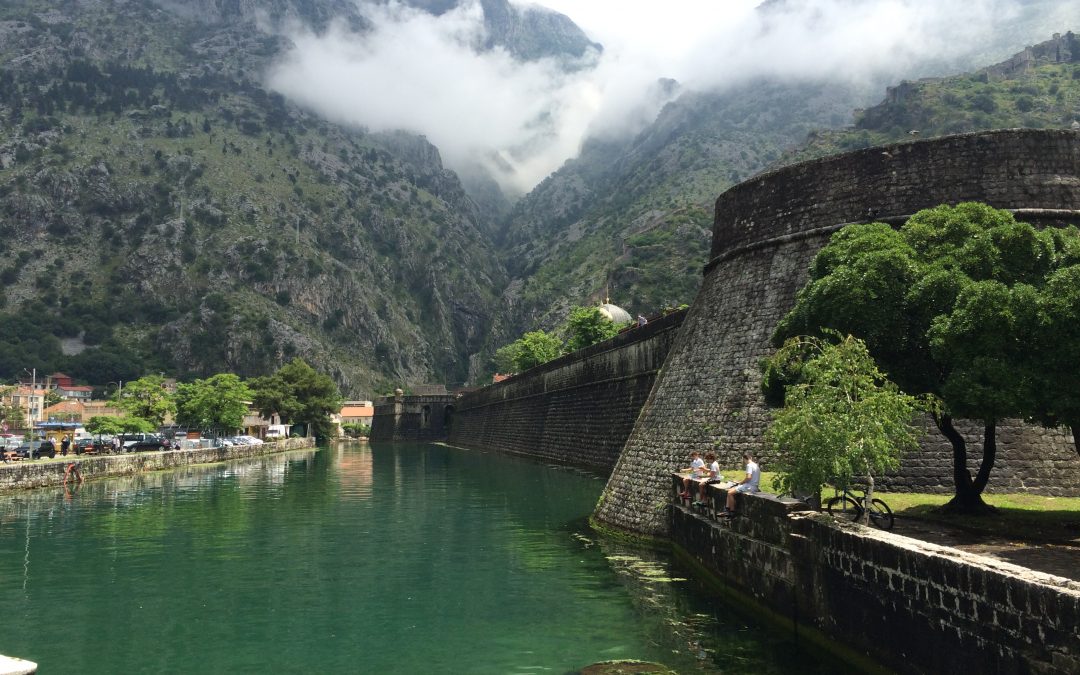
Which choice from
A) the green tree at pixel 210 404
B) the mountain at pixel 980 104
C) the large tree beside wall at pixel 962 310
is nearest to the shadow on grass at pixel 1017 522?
the large tree beside wall at pixel 962 310

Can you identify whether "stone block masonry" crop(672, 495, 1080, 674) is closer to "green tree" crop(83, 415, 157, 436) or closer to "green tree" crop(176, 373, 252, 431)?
"green tree" crop(83, 415, 157, 436)

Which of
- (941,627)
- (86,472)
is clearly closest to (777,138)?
(86,472)

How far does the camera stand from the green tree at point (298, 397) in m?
107

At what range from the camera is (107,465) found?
4753cm

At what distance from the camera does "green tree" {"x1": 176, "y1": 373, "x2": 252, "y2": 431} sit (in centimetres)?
7656

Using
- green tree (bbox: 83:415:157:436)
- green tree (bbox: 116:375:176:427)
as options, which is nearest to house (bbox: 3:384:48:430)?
green tree (bbox: 116:375:176:427)

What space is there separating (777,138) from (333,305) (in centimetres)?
11313

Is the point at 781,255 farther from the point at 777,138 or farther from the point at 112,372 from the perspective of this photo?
the point at 777,138

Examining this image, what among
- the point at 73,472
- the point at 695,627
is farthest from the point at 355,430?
the point at 695,627

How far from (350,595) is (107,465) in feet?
127

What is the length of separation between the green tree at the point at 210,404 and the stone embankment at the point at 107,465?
5.40 metres

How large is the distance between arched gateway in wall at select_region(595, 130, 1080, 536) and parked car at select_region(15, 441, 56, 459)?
45473 millimetres

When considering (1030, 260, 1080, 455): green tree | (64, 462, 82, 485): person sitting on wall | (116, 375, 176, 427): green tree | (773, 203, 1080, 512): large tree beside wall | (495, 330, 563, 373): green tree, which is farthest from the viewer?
(495, 330, 563, 373): green tree

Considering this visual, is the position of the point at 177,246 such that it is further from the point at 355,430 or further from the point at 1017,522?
the point at 1017,522
